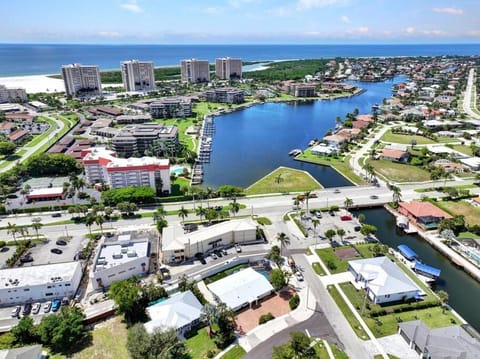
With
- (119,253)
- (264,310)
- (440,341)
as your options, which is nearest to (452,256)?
(440,341)

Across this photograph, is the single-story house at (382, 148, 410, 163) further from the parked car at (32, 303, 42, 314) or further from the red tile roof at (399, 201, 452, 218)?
the parked car at (32, 303, 42, 314)

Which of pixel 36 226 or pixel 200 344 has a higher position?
pixel 36 226

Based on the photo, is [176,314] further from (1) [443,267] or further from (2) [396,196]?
(2) [396,196]

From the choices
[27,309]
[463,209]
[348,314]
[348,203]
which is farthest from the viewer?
[463,209]

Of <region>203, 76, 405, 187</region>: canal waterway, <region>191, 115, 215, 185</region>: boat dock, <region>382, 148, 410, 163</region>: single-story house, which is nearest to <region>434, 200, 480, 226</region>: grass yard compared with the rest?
<region>203, 76, 405, 187</region>: canal waterway

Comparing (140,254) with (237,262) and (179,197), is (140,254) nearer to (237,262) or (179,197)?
(237,262)

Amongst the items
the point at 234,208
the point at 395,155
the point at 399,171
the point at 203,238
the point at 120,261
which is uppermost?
the point at 395,155

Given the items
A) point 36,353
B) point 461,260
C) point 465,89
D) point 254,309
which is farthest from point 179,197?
point 465,89
